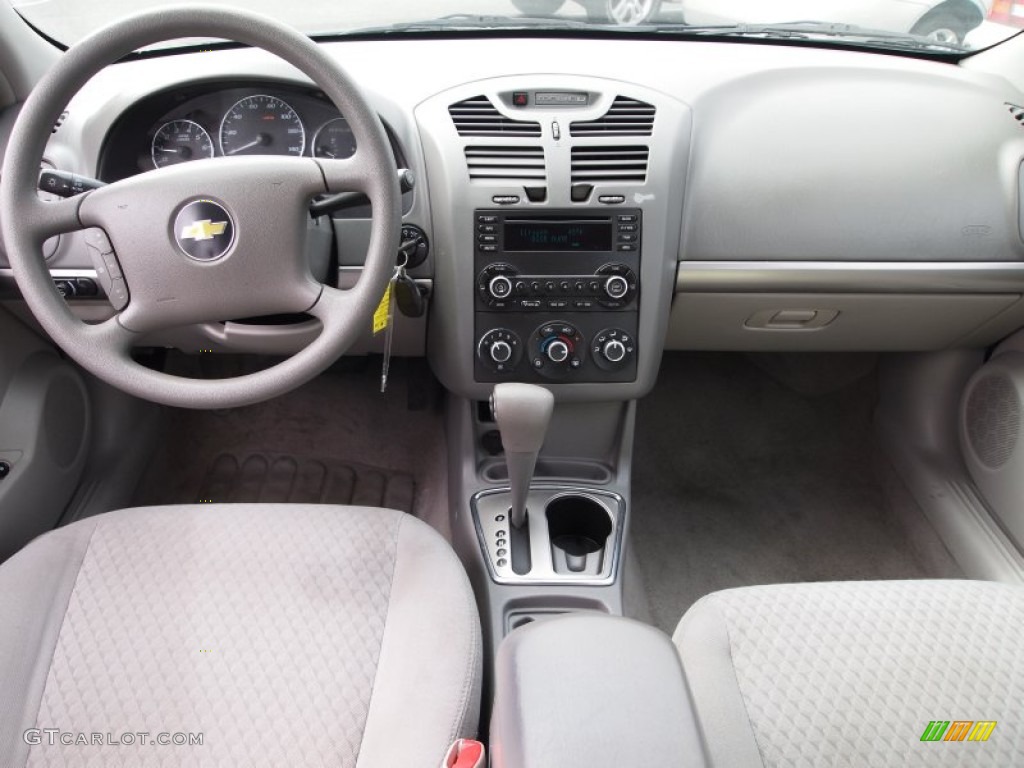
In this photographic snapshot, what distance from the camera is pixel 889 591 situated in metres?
1.02

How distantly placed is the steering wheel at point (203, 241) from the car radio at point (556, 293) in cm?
34

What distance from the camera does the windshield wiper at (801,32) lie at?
149 centimetres

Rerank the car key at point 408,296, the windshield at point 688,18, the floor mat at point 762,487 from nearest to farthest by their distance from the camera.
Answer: the car key at point 408,296, the windshield at point 688,18, the floor mat at point 762,487

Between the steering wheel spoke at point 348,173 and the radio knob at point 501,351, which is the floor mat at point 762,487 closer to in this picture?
the radio knob at point 501,351

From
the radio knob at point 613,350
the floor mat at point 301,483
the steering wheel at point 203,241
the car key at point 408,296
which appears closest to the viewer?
the steering wheel at point 203,241

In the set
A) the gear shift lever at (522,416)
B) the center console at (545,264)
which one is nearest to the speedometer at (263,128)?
the center console at (545,264)

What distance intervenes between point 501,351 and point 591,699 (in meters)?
0.78

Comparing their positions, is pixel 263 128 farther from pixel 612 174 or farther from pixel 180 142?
pixel 612 174

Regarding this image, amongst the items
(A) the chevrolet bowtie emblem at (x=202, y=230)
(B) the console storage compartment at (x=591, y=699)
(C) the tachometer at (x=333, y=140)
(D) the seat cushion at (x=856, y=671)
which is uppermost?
(C) the tachometer at (x=333, y=140)

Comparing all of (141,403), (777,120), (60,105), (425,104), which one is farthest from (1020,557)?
(141,403)

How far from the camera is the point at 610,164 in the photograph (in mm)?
1268

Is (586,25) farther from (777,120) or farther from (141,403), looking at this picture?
(141,403)

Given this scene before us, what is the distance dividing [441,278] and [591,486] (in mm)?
530

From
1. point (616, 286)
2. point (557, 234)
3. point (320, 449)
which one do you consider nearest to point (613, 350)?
point (616, 286)
